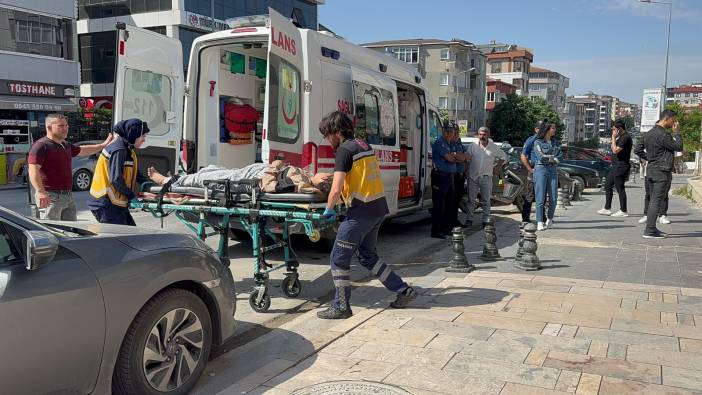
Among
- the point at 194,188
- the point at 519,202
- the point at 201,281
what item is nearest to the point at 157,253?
the point at 201,281

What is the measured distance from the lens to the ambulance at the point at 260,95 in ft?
21.1

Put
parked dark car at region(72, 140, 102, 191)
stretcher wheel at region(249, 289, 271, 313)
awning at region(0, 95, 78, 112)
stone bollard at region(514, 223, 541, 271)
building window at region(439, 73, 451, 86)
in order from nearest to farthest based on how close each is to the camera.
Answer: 1. stretcher wheel at region(249, 289, 271, 313)
2. stone bollard at region(514, 223, 541, 271)
3. parked dark car at region(72, 140, 102, 191)
4. awning at region(0, 95, 78, 112)
5. building window at region(439, 73, 451, 86)

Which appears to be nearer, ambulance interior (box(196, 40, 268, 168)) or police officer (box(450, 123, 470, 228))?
ambulance interior (box(196, 40, 268, 168))

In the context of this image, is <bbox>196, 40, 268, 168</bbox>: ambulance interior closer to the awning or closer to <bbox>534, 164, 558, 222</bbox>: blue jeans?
<bbox>534, 164, 558, 222</bbox>: blue jeans

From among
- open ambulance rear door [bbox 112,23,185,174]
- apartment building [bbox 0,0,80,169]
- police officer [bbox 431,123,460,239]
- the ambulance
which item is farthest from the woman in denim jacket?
apartment building [bbox 0,0,80,169]

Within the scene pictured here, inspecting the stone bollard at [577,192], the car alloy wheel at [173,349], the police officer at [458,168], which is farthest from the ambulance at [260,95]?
the stone bollard at [577,192]

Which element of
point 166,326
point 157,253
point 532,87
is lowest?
point 166,326

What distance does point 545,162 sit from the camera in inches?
354

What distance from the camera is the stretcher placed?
5.01 metres

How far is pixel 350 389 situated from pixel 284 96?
152 inches

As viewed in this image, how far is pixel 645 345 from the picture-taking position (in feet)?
13.8

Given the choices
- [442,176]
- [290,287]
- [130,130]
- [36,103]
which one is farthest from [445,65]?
[130,130]

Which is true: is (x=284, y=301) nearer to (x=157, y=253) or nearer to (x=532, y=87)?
(x=157, y=253)

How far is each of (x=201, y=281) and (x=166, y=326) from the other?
14.7 inches
